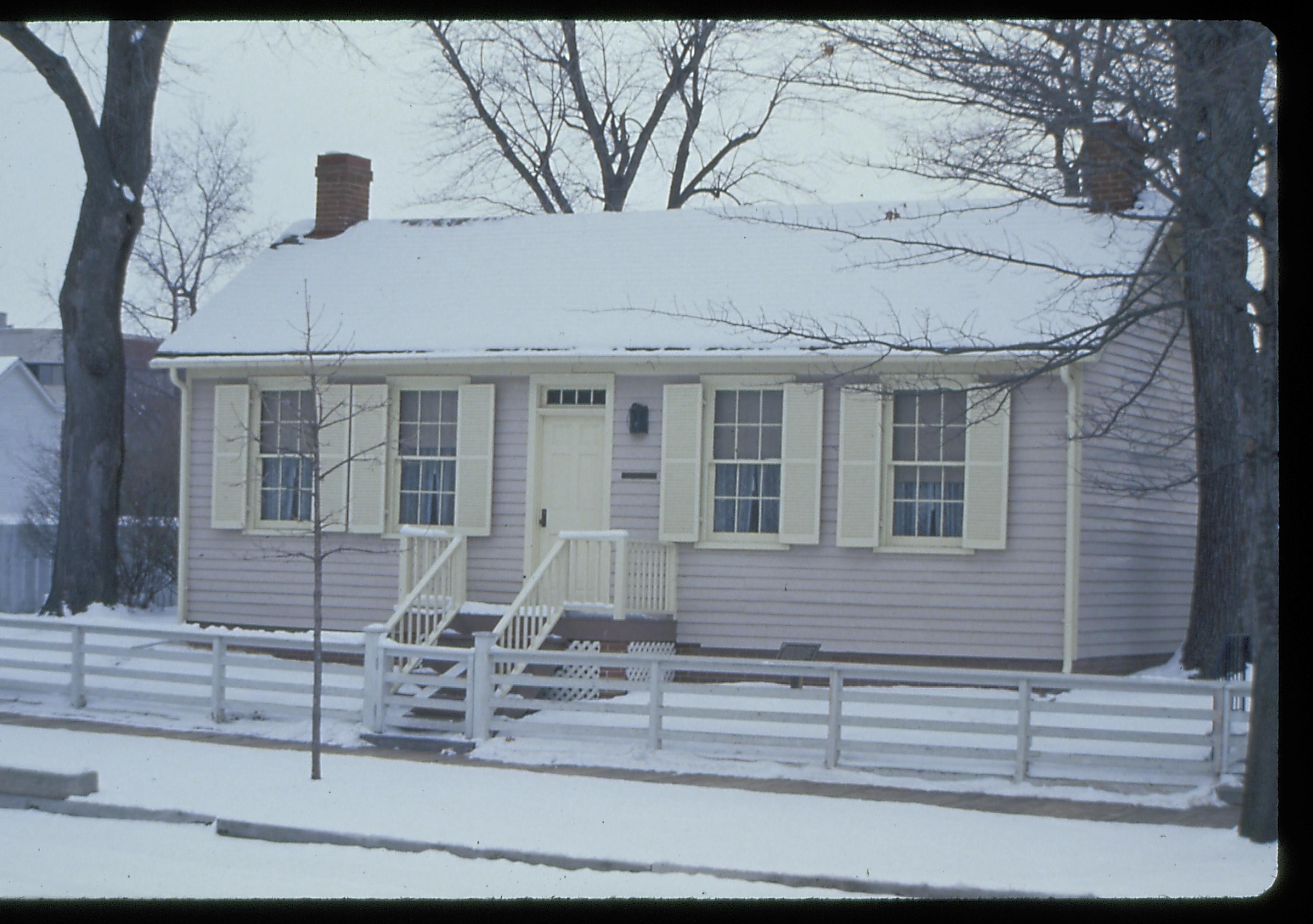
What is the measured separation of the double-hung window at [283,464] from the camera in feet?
53.5

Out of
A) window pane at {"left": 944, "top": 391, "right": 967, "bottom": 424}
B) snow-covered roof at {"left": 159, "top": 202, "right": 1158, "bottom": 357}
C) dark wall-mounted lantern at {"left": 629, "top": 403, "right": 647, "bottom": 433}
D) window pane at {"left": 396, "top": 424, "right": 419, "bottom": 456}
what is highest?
snow-covered roof at {"left": 159, "top": 202, "right": 1158, "bottom": 357}

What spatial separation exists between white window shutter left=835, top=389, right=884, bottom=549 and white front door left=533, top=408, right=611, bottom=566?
8.18 feet

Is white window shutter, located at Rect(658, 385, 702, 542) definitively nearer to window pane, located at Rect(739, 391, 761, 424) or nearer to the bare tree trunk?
window pane, located at Rect(739, 391, 761, 424)

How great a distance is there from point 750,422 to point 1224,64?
6.73 m

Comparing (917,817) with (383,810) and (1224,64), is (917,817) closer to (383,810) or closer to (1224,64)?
(383,810)

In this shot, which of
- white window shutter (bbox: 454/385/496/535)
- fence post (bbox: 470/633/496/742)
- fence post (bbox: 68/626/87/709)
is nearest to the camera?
fence post (bbox: 470/633/496/742)

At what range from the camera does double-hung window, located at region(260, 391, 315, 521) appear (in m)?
16.3

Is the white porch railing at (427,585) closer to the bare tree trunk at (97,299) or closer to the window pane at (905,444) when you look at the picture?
the window pane at (905,444)

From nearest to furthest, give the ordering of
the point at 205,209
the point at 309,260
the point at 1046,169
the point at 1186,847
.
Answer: the point at 1186,847 → the point at 1046,169 → the point at 309,260 → the point at 205,209

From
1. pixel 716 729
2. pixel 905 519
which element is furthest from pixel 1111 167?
pixel 716 729

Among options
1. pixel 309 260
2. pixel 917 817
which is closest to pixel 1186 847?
pixel 917 817

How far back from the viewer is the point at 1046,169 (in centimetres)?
1156

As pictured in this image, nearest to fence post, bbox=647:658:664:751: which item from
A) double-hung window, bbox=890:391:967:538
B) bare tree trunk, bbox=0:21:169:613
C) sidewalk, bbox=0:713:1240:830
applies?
sidewalk, bbox=0:713:1240:830

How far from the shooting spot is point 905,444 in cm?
1455
